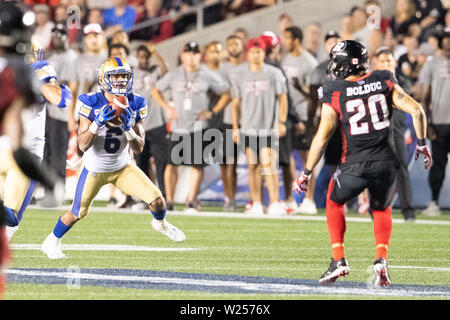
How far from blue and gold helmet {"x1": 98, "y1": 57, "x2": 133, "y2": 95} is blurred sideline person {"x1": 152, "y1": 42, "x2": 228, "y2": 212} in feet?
17.6

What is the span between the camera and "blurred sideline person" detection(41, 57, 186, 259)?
9.07 metres

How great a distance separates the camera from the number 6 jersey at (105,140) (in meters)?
9.21

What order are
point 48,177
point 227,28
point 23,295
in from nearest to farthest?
point 48,177 < point 23,295 < point 227,28

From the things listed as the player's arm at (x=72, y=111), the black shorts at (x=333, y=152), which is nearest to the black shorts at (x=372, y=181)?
the black shorts at (x=333, y=152)

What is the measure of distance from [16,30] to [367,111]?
3086 mm

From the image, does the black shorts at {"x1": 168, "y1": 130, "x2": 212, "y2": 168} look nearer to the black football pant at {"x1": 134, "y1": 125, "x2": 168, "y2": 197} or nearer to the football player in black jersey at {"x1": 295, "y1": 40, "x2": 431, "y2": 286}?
the black football pant at {"x1": 134, "y1": 125, "x2": 168, "y2": 197}

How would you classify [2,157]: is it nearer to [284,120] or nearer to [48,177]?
[48,177]

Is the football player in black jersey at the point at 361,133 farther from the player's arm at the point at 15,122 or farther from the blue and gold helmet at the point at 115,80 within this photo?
the player's arm at the point at 15,122

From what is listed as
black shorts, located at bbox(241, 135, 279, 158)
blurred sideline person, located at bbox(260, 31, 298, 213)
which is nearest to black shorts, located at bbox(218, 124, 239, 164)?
black shorts, located at bbox(241, 135, 279, 158)

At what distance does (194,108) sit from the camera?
14781 mm

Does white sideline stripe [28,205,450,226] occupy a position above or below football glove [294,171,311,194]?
below
